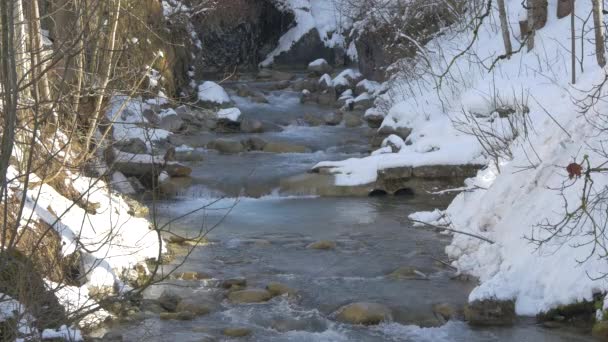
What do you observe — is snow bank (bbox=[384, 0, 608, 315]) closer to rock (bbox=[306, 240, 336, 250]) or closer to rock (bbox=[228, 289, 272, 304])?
rock (bbox=[306, 240, 336, 250])

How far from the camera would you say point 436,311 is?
751cm

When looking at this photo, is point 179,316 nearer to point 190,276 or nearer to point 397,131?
point 190,276

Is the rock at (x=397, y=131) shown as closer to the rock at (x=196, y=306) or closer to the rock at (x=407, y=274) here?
the rock at (x=407, y=274)

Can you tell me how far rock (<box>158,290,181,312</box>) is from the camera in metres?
7.74

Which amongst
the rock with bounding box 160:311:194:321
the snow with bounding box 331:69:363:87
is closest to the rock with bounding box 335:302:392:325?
the rock with bounding box 160:311:194:321

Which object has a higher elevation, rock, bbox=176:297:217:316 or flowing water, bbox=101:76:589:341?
flowing water, bbox=101:76:589:341

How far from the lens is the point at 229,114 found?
1908 centimetres

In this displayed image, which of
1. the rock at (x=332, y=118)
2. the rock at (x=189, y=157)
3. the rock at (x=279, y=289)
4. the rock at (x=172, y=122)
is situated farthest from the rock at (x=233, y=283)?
the rock at (x=332, y=118)

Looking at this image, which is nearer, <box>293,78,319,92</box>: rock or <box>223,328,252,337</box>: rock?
<box>223,328,252,337</box>: rock

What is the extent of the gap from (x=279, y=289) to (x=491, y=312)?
6.93 ft

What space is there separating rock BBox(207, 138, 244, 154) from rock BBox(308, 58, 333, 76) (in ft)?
32.2

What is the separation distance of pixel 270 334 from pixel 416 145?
7.65 meters

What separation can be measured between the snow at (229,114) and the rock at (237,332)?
39.6 feet

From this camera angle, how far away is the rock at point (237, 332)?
7055 mm
